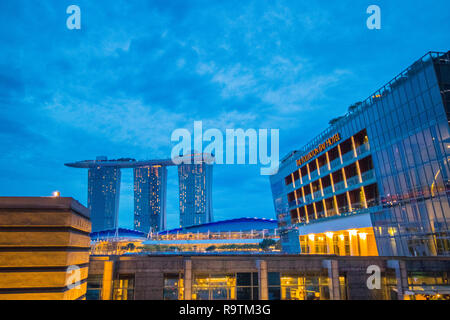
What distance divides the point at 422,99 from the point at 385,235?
17.0m

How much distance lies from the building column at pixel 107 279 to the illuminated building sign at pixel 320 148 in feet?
136

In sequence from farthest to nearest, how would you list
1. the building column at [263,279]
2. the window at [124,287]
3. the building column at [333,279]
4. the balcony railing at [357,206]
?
the balcony railing at [357,206], the building column at [263,279], the building column at [333,279], the window at [124,287]

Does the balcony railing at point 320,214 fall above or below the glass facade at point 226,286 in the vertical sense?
above

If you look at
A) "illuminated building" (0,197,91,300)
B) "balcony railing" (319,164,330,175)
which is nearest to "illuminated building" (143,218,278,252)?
"balcony railing" (319,164,330,175)

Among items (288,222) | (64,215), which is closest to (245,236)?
(288,222)

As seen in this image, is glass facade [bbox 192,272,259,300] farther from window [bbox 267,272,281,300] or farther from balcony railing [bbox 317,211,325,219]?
balcony railing [bbox 317,211,325,219]

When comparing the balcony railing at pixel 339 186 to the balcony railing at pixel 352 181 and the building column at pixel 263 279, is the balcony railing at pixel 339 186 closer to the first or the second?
the balcony railing at pixel 352 181

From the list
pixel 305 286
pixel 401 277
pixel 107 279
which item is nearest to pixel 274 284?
pixel 305 286

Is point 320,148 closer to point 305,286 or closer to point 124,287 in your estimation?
point 305,286

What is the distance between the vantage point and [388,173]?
40406 millimetres

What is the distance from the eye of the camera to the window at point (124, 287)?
65.9 feet

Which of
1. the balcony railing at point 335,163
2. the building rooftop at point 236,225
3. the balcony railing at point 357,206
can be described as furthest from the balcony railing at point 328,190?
the building rooftop at point 236,225

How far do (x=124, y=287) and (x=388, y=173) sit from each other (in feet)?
110

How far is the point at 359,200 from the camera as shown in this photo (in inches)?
1900
